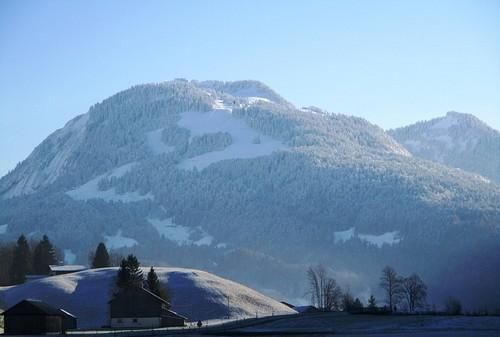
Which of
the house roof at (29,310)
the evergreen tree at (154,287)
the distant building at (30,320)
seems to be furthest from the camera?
the evergreen tree at (154,287)

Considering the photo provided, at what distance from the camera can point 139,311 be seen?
505 ft

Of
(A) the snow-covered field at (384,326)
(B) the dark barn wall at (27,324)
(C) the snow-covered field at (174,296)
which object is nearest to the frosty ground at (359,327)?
(A) the snow-covered field at (384,326)

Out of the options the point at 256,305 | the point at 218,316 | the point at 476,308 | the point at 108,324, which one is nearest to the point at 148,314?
the point at 108,324

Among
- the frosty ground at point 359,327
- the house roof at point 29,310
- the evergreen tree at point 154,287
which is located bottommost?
the frosty ground at point 359,327

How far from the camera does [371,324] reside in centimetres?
13000

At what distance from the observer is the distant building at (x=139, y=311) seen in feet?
502

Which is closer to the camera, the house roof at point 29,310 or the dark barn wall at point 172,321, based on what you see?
the house roof at point 29,310

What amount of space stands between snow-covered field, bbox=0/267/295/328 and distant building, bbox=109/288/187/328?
1051cm

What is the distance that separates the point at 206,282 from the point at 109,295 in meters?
15.7

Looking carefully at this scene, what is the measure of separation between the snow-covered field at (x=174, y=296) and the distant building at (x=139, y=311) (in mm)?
10509

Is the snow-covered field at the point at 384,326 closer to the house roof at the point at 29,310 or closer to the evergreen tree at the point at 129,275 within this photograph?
the house roof at the point at 29,310

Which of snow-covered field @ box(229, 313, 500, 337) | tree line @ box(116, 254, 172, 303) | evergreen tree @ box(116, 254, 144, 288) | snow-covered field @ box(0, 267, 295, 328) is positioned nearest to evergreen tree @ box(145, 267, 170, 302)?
tree line @ box(116, 254, 172, 303)

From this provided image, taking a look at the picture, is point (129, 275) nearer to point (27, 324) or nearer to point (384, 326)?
point (27, 324)

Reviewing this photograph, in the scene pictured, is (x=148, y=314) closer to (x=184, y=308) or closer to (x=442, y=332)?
(x=184, y=308)
